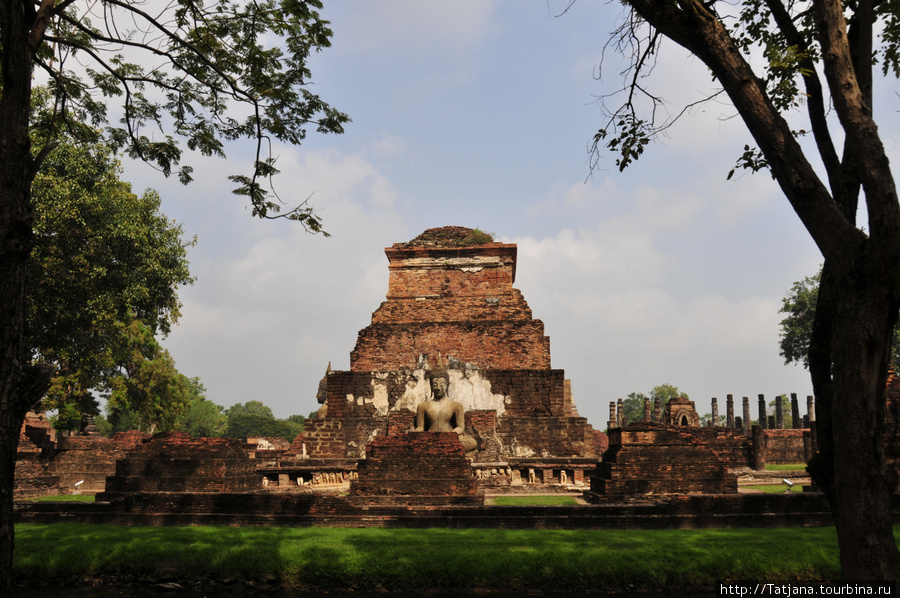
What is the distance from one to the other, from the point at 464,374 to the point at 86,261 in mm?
10702

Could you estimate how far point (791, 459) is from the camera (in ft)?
80.9

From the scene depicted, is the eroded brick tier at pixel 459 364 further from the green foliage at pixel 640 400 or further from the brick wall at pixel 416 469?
the green foliage at pixel 640 400

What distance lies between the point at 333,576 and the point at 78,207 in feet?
52.3

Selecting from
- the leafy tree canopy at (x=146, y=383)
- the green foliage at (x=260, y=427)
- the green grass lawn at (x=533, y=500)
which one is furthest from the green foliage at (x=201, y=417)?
the green grass lawn at (x=533, y=500)

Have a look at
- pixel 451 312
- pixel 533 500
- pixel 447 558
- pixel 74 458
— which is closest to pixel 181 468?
pixel 533 500

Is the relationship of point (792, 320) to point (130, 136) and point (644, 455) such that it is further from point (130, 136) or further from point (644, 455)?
point (130, 136)

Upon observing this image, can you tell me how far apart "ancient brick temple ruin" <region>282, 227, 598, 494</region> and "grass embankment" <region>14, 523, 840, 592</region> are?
16.7ft

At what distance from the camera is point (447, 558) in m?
5.92

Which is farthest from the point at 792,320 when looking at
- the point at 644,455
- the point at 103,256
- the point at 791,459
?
the point at 103,256

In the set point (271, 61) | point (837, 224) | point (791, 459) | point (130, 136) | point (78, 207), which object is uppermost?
point (78, 207)

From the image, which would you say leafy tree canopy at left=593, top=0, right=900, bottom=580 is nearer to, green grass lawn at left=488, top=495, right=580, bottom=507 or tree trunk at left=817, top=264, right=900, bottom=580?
tree trunk at left=817, top=264, right=900, bottom=580

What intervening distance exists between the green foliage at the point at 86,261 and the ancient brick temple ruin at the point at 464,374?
6832mm

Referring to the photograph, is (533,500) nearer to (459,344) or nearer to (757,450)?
(459,344)

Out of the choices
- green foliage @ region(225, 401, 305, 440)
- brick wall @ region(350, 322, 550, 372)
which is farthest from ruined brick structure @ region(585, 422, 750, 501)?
green foliage @ region(225, 401, 305, 440)
